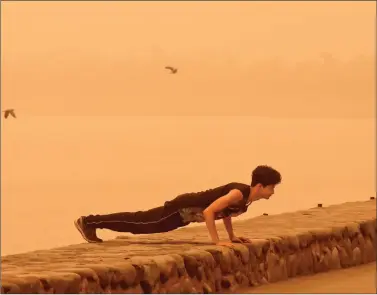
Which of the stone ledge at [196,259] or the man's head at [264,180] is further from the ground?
the man's head at [264,180]

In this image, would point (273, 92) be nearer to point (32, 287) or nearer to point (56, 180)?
point (56, 180)

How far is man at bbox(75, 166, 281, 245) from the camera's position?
38.6 ft

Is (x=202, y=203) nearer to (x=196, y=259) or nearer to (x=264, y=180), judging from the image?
(x=264, y=180)

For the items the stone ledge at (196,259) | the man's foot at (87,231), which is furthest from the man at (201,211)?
the stone ledge at (196,259)

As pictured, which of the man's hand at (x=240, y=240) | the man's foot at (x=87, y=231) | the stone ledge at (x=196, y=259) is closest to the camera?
the stone ledge at (x=196, y=259)

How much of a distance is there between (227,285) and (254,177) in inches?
35.4

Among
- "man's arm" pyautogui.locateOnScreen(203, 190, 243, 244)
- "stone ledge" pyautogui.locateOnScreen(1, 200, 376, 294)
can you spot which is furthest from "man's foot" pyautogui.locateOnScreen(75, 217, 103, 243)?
"man's arm" pyautogui.locateOnScreen(203, 190, 243, 244)

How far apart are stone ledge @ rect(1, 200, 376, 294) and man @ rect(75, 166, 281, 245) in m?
0.16

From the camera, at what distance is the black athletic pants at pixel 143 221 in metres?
12.3

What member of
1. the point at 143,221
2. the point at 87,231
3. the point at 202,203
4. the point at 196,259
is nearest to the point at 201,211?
the point at 202,203

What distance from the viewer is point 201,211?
12.1m

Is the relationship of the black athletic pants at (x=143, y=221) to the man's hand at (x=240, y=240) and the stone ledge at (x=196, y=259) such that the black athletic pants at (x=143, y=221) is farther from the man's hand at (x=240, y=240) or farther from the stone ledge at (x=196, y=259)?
the man's hand at (x=240, y=240)

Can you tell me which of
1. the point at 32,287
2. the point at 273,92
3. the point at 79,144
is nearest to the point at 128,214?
the point at 32,287

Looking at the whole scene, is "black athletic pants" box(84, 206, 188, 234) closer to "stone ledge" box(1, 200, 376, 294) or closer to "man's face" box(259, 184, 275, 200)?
"stone ledge" box(1, 200, 376, 294)
